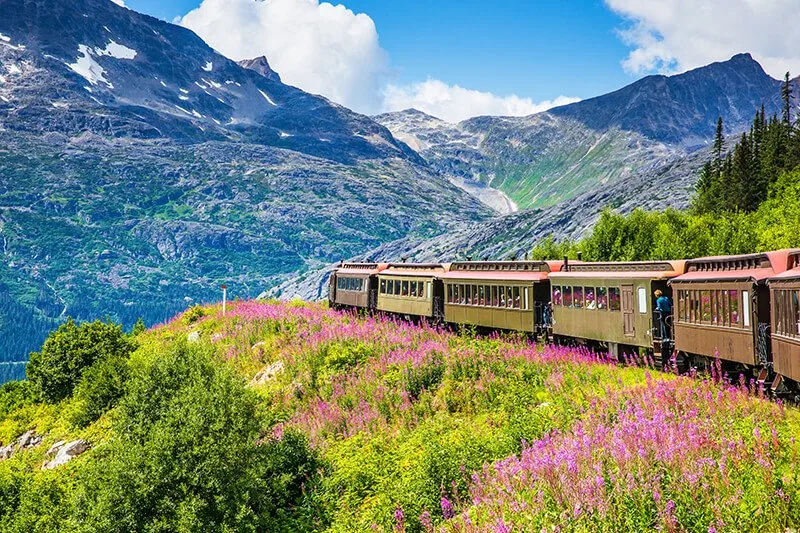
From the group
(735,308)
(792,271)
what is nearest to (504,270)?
(735,308)

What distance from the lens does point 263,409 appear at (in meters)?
14.7

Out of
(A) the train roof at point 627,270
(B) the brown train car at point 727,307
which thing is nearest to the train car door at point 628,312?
(A) the train roof at point 627,270

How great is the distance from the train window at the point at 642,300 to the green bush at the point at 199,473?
40.8 ft

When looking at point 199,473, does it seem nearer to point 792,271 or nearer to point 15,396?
point 792,271

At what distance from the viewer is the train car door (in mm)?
21031

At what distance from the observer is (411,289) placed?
117 ft

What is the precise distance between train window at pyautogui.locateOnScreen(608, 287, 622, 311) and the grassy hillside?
9.45 feet

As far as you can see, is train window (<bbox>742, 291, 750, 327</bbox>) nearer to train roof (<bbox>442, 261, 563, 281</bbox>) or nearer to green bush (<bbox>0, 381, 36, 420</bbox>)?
train roof (<bbox>442, 261, 563, 281</bbox>)

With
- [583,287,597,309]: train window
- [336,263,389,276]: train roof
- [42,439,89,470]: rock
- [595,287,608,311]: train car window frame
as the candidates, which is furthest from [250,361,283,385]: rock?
[336,263,389,276]: train roof

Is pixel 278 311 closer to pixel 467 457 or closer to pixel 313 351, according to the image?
pixel 313 351

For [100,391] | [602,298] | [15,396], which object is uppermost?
[602,298]

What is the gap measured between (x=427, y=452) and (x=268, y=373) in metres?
12.0

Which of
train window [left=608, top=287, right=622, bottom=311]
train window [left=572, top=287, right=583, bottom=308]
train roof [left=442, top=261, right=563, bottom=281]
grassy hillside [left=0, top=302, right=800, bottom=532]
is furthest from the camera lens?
train roof [left=442, top=261, right=563, bottom=281]

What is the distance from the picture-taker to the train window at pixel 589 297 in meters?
23.0
